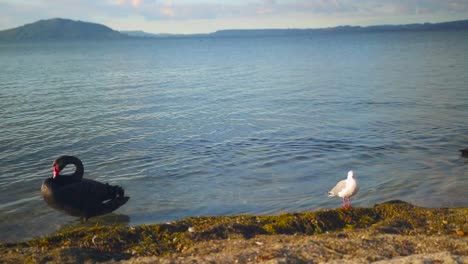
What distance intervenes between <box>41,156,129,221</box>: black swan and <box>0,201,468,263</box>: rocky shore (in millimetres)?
2731

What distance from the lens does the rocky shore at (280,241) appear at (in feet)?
22.0

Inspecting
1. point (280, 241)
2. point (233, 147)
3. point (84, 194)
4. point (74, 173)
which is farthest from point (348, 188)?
point (233, 147)

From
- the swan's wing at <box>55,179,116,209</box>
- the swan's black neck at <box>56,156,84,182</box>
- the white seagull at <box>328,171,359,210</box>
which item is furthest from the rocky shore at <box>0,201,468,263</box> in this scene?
the swan's black neck at <box>56,156,84,182</box>

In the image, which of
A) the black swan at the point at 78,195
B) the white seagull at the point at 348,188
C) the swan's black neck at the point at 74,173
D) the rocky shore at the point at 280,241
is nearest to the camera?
the rocky shore at the point at 280,241

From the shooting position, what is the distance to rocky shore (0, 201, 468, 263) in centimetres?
669

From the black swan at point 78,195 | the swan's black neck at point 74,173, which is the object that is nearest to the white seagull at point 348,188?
the black swan at point 78,195

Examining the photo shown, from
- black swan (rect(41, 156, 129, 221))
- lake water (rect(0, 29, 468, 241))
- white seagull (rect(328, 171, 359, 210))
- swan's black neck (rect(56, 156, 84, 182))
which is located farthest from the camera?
lake water (rect(0, 29, 468, 241))

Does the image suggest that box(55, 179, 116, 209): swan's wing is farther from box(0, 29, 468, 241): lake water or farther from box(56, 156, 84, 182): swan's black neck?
box(0, 29, 468, 241): lake water

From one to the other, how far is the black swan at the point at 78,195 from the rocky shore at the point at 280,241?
2.73m

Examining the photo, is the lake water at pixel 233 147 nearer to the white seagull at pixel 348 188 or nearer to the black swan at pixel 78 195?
the black swan at pixel 78 195

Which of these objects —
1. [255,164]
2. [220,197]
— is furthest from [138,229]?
[255,164]

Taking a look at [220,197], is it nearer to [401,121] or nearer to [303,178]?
[303,178]

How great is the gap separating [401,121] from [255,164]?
1050cm

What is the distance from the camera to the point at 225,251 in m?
7.13
